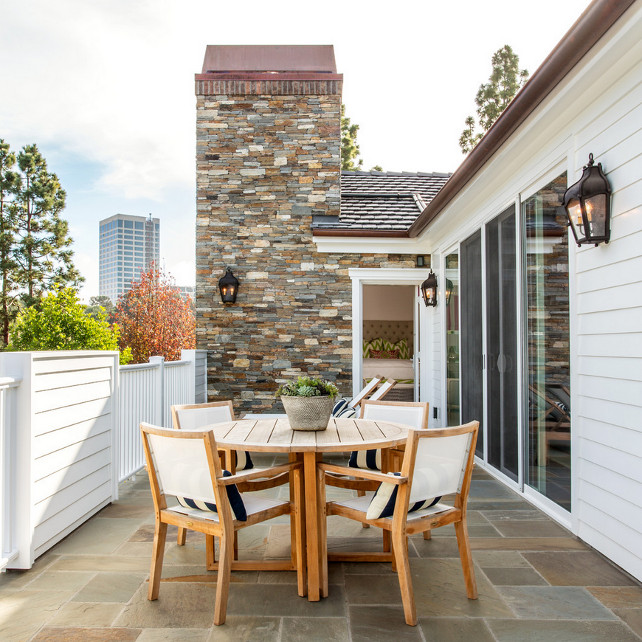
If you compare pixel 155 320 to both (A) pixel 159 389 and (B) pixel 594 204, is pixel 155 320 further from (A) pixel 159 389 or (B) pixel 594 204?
(B) pixel 594 204

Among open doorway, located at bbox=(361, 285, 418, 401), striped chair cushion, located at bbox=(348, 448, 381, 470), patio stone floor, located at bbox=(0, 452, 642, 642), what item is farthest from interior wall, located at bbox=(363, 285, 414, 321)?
patio stone floor, located at bbox=(0, 452, 642, 642)

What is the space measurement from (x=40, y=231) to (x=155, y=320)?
6.35m

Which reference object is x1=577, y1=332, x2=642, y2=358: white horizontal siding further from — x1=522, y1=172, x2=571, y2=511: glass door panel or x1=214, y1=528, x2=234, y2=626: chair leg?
x1=214, y1=528, x2=234, y2=626: chair leg

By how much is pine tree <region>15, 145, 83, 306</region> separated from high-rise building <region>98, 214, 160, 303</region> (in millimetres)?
14882

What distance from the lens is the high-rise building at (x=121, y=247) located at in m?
33.4

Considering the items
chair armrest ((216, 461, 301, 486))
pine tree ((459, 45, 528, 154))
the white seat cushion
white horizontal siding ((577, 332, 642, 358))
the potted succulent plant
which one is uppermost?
pine tree ((459, 45, 528, 154))

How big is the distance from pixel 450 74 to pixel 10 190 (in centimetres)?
1386

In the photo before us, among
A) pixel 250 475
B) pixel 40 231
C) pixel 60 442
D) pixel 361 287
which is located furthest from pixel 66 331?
pixel 40 231

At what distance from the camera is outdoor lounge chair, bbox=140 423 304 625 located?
2215 millimetres

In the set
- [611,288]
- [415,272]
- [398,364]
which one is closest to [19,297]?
[398,364]

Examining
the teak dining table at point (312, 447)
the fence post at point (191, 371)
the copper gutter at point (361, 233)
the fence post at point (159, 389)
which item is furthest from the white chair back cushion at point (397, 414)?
the copper gutter at point (361, 233)

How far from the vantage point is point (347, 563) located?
286 centimetres

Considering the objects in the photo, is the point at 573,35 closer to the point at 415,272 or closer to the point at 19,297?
the point at 415,272

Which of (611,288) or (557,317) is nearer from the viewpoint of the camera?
(611,288)
